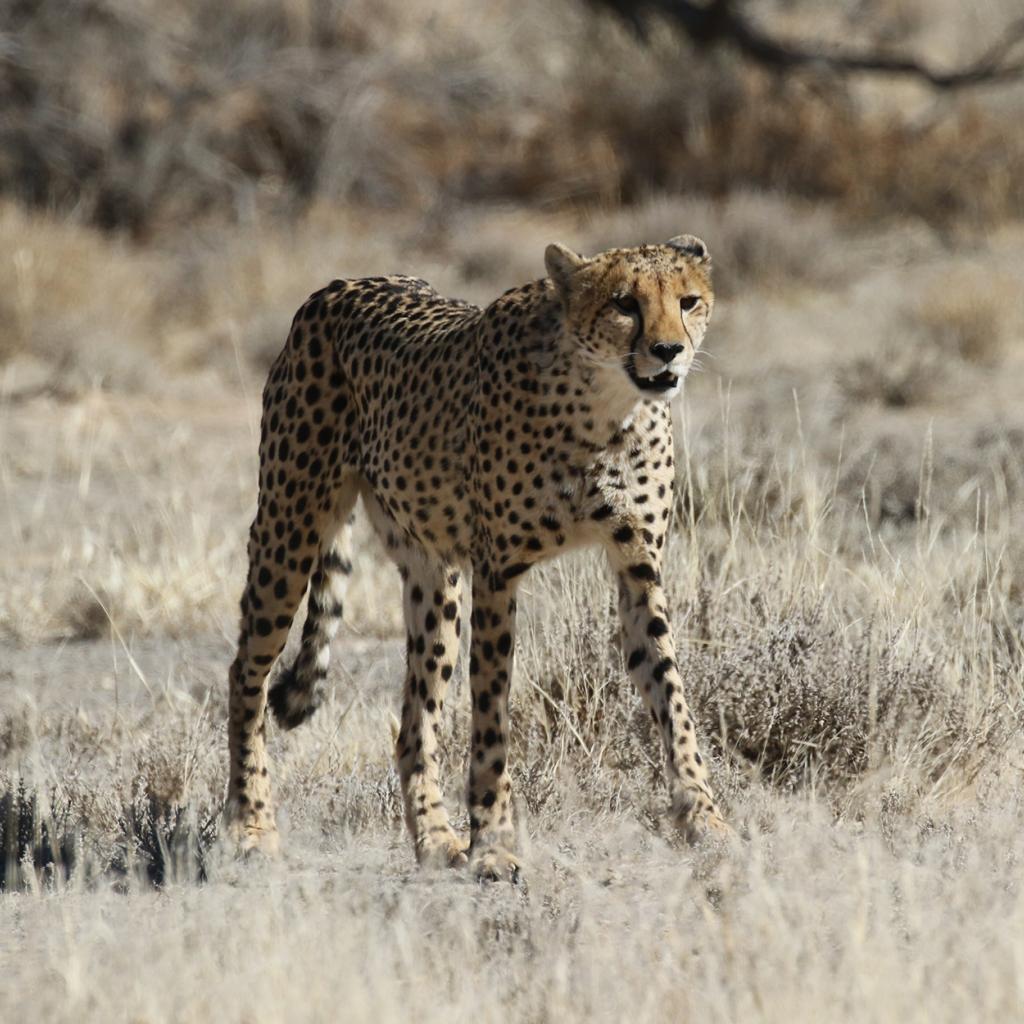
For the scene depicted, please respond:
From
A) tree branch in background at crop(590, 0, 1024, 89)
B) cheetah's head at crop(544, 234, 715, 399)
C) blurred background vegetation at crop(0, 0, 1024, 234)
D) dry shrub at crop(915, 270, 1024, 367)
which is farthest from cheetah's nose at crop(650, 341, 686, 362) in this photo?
tree branch in background at crop(590, 0, 1024, 89)

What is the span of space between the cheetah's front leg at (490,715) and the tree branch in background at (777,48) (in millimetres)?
9864

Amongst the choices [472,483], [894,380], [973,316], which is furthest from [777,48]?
[472,483]

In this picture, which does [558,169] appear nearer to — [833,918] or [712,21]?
[712,21]

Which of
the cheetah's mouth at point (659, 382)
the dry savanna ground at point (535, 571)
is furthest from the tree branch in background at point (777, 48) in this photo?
the cheetah's mouth at point (659, 382)

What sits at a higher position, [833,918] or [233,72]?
[233,72]

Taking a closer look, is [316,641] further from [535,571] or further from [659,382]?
[659,382]

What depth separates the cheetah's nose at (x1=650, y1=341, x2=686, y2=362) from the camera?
346 centimetres

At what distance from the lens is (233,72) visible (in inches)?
474

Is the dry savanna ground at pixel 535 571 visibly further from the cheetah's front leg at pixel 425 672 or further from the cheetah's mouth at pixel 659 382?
the cheetah's mouth at pixel 659 382

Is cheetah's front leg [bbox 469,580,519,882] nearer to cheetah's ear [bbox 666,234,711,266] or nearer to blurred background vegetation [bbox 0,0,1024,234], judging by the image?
cheetah's ear [bbox 666,234,711,266]

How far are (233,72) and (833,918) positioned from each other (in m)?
9.71

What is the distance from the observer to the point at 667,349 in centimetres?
346

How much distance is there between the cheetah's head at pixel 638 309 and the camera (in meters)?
3.48

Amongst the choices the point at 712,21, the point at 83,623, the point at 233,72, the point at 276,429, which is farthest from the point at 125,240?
the point at 276,429
